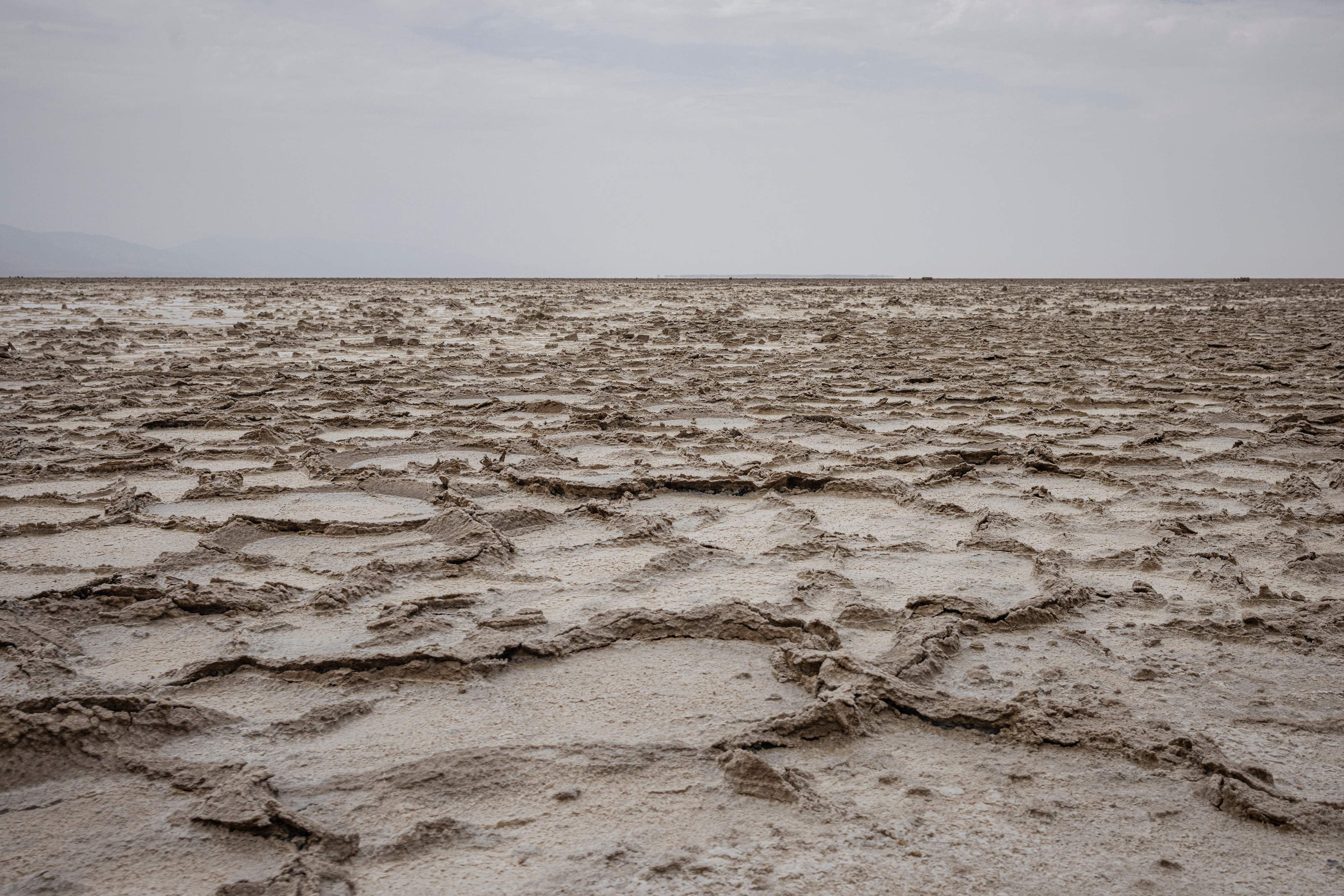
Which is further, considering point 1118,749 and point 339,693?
point 339,693

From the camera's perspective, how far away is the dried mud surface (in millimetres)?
1693

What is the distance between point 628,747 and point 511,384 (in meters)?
5.52

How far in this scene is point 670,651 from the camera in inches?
98.9

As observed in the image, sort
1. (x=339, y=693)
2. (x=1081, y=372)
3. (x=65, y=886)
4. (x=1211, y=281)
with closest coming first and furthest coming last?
(x=65, y=886), (x=339, y=693), (x=1081, y=372), (x=1211, y=281)

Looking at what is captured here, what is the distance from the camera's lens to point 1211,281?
132 ft

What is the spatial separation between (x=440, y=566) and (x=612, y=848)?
160cm

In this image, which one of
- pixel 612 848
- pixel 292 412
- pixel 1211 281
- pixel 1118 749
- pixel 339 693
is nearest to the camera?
pixel 612 848

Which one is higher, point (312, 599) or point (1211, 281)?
point (1211, 281)

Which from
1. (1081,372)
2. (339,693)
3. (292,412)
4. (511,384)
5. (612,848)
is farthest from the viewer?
(1081,372)

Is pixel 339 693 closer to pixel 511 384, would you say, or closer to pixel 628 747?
pixel 628 747

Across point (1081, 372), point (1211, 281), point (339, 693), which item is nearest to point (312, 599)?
point (339, 693)

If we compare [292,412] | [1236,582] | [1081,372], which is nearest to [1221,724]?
[1236,582]

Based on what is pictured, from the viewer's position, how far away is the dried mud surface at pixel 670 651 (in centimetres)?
169

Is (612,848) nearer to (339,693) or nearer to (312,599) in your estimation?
(339,693)
